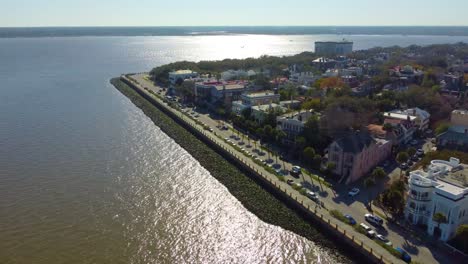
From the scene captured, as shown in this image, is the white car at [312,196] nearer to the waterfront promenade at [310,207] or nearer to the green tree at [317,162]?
the waterfront promenade at [310,207]

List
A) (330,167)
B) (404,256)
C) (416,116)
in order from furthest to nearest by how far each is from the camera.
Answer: (416,116) → (330,167) → (404,256)

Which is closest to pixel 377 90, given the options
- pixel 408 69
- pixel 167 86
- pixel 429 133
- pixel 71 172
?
pixel 408 69

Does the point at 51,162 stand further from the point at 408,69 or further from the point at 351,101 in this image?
the point at 408,69

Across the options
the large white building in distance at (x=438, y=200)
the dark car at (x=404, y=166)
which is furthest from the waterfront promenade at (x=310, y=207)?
the dark car at (x=404, y=166)

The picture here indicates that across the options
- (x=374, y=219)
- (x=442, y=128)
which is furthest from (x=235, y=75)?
(x=374, y=219)

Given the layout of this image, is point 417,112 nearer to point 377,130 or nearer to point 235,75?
point 377,130

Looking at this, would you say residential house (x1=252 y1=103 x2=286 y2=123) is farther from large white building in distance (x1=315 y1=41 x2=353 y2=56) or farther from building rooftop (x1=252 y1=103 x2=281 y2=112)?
large white building in distance (x1=315 y1=41 x2=353 y2=56)
